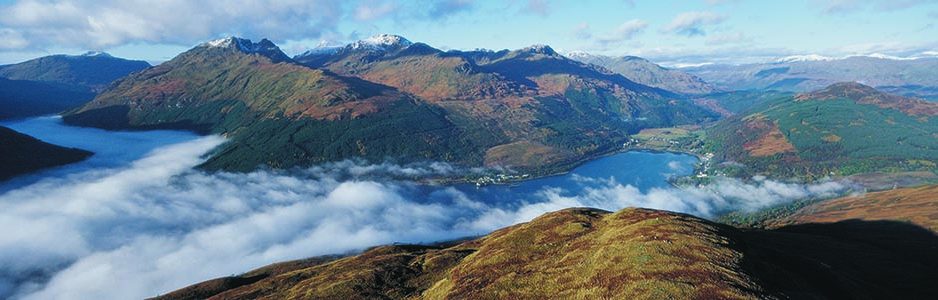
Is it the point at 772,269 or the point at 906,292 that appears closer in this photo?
the point at 772,269

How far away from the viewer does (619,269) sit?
91938 millimetres

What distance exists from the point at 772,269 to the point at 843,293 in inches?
1071

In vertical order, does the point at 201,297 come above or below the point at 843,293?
above

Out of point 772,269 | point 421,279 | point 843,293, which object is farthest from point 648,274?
point 421,279

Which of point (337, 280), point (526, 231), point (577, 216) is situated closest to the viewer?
point (337, 280)

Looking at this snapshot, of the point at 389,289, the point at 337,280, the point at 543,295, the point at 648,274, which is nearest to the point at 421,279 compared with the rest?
the point at 389,289

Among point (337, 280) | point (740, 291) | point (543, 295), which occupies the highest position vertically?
point (337, 280)

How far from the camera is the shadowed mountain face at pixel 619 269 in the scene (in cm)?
8638

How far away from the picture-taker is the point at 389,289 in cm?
13100

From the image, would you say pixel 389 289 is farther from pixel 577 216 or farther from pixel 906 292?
pixel 906 292

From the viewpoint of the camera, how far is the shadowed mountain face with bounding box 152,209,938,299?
86.4 m

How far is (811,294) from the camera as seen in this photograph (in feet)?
307

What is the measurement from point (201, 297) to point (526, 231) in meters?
127

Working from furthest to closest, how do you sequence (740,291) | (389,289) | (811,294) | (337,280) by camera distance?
(337,280), (389,289), (811,294), (740,291)
